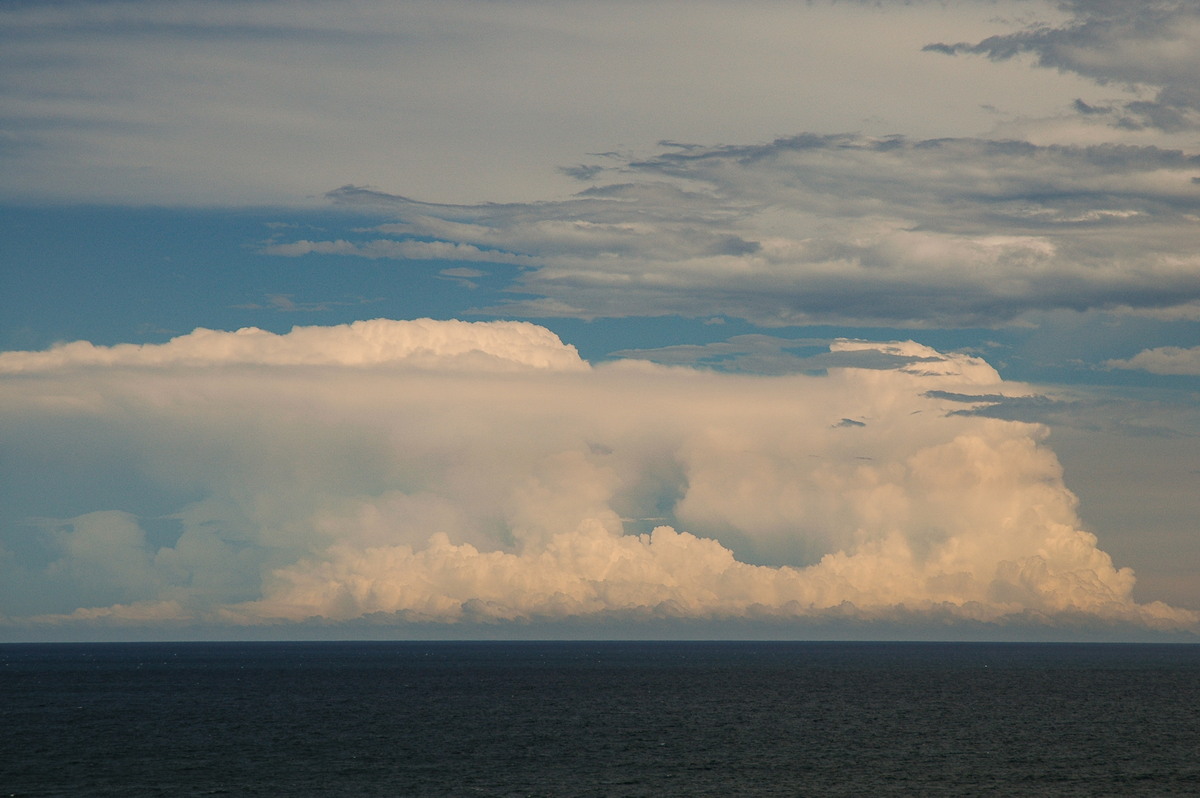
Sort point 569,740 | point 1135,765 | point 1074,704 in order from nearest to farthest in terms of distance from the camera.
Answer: point 1135,765
point 569,740
point 1074,704

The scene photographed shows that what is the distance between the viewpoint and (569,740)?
131 meters

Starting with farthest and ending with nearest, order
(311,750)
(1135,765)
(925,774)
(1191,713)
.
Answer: (1191,713) < (311,750) < (1135,765) < (925,774)

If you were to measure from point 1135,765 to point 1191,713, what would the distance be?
80.2m

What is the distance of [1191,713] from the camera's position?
589 ft

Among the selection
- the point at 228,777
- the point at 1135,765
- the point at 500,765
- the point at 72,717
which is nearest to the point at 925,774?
the point at 1135,765

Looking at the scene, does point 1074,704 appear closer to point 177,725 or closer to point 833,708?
point 833,708

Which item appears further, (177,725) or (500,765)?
(177,725)

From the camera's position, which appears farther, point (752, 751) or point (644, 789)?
point (752, 751)

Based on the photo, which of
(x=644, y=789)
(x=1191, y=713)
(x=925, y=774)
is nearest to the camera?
(x=644, y=789)

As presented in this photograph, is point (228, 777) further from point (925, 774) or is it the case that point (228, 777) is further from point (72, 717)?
point (72, 717)

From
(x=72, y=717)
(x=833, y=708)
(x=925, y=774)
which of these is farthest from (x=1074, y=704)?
(x=72, y=717)

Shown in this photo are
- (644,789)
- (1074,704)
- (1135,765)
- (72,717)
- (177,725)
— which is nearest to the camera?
(644,789)

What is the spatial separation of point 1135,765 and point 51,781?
100458 millimetres

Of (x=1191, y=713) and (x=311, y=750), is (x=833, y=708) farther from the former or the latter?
(x=311, y=750)
